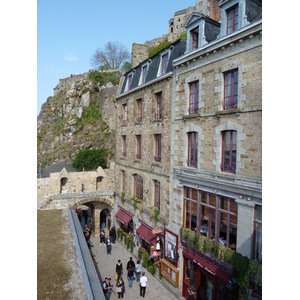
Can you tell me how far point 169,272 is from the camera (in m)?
11.2

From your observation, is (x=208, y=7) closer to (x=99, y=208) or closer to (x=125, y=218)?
(x=125, y=218)

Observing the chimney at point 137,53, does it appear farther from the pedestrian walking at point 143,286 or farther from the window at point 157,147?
the pedestrian walking at point 143,286

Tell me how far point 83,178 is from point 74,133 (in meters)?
12.9

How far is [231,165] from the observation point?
8.32m

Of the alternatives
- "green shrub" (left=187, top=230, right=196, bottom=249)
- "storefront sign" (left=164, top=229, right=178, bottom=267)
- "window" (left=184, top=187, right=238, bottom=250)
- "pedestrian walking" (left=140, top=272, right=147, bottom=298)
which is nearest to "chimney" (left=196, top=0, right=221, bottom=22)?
"window" (left=184, top=187, right=238, bottom=250)

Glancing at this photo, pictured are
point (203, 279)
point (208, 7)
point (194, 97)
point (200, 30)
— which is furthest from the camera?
point (208, 7)

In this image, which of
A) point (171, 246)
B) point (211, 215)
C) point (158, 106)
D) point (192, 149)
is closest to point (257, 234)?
point (211, 215)

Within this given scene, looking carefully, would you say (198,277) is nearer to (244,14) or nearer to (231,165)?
(231,165)

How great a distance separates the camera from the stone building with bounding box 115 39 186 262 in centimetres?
1181

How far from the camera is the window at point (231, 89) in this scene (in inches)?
323

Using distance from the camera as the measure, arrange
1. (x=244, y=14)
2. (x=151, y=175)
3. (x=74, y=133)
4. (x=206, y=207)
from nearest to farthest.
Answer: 1. (x=244, y=14)
2. (x=206, y=207)
3. (x=151, y=175)
4. (x=74, y=133)

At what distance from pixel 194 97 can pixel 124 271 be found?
10.4 meters

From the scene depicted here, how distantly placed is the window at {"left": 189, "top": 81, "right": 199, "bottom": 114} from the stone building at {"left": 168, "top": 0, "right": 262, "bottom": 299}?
4 centimetres
